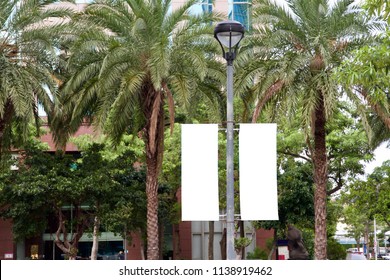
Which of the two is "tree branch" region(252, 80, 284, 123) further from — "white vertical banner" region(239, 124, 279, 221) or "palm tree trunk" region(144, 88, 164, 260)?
"white vertical banner" region(239, 124, 279, 221)

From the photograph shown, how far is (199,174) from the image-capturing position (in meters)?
12.1

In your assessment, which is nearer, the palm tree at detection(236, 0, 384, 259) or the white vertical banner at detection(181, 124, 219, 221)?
the white vertical banner at detection(181, 124, 219, 221)

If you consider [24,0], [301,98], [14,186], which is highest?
[24,0]

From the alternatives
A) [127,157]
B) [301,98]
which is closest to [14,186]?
[127,157]

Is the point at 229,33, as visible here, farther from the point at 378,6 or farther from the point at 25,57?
the point at 25,57

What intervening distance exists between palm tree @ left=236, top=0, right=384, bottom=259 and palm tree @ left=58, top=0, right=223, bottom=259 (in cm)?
180

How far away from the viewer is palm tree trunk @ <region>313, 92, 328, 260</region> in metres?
25.6

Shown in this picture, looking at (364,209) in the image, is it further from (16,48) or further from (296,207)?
(16,48)

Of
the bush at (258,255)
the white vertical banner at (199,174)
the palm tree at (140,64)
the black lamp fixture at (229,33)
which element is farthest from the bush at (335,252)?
the white vertical banner at (199,174)

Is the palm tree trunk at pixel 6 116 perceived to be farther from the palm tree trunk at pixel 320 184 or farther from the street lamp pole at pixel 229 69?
the street lamp pole at pixel 229 69

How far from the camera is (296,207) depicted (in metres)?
36.9

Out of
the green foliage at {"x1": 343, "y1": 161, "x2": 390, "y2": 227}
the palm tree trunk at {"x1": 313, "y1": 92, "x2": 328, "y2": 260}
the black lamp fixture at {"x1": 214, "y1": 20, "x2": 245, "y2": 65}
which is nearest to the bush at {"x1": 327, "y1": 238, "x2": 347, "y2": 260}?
the green foliage at {"x1": 343, "y1": 161, "x2": 390, "y2": 227}
